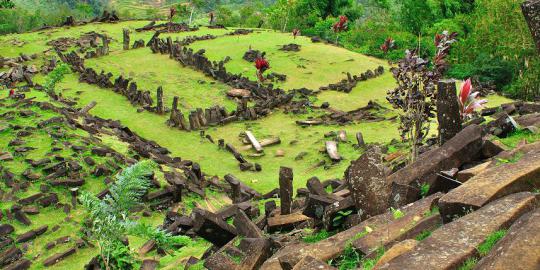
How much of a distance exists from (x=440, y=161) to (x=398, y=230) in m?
1.77

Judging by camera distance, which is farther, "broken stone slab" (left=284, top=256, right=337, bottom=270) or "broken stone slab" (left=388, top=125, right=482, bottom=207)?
"broken stone slab" (left=388, top=125, right=482, bottom=207)

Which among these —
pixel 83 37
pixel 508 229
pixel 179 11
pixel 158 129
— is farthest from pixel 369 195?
pixel 179 11

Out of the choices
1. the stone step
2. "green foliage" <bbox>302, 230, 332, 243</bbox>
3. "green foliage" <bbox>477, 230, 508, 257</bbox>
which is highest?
"green foliage" <bbox>477, 230, 508, 257</bbox>

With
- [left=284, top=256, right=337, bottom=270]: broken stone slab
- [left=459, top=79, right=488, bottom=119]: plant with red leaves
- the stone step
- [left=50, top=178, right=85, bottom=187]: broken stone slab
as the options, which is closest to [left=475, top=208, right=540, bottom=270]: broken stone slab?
[left=284, top=256, right=337, bottom=270]: broken stone slab

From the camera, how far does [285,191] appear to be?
7141mm

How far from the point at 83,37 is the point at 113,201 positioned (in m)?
26.3

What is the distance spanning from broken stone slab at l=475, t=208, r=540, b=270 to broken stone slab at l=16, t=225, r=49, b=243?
7442 millimetres

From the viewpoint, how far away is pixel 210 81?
22562mm

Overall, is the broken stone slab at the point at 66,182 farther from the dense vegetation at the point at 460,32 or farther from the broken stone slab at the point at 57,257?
the dense vegetation at the point at 460,32

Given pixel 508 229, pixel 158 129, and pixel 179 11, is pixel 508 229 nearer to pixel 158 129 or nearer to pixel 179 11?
pixel 158 129

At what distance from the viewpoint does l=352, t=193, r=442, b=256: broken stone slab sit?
457cm

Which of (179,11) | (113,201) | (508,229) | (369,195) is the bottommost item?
(179,11)

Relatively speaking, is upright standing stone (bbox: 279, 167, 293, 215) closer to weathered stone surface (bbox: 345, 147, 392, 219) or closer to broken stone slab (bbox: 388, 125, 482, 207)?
broken stone slab (bbox: 388, 125, 482, 207)

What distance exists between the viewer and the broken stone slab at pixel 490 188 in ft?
14.5
